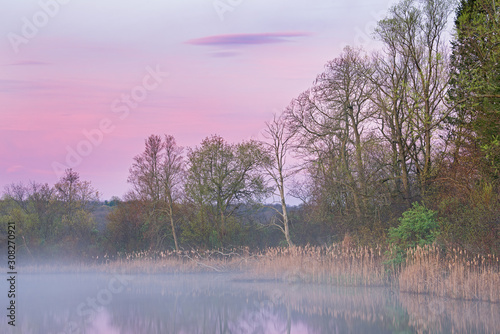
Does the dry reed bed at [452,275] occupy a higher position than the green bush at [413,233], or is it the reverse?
the green bush at [413,233]

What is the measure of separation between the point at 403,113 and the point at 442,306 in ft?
39.8

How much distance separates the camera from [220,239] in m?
31.3

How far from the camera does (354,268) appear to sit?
784 inches

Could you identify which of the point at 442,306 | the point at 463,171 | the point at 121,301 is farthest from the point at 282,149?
the point at 442,306

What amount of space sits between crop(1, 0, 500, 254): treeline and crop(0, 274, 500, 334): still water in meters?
3.18

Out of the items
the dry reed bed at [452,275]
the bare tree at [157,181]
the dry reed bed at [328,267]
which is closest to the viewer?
the dry reed bed at [452,275]

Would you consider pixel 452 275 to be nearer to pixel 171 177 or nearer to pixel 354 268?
pixel 354 268

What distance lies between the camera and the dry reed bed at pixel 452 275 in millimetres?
14797

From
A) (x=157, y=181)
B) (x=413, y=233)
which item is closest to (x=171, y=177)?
(x=157, y=181)

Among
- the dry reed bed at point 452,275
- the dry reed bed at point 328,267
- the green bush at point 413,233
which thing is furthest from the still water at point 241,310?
the green bush at point 413,233

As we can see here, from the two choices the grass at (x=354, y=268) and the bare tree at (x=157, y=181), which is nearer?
the grass at (x=354, y=268)

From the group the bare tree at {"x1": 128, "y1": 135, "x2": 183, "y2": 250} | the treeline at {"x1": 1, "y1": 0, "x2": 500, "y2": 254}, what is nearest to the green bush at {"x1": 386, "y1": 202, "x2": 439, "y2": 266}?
the treeline at {"x1": 1, "y1": 0, "x2": 500, "y2": 254}

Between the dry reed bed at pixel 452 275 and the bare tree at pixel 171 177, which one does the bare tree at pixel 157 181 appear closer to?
the bare tree at pixel 171 177

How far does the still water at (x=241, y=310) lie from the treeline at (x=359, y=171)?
318cm
